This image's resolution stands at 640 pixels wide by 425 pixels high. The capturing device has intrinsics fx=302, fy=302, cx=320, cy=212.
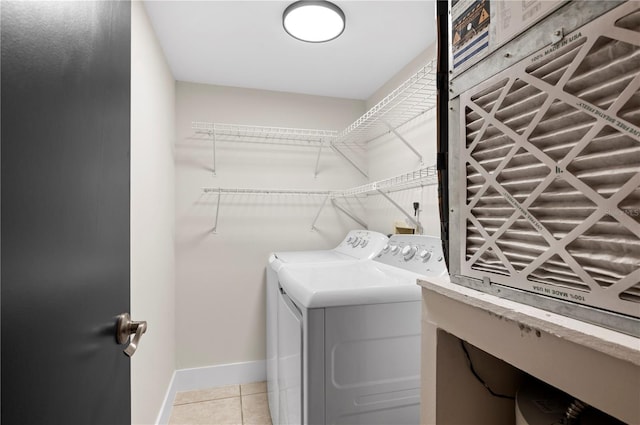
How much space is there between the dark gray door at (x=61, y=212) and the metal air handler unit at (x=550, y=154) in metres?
0.77

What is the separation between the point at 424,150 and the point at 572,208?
160 cm

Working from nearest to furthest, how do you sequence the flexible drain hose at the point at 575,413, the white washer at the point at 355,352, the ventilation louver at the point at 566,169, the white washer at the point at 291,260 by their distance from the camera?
the ventilation louver at the point at 566,169, the flexible drain hose at the point at 575,413, the white washer at the point at 355,352, the white washer at the point at 291,260

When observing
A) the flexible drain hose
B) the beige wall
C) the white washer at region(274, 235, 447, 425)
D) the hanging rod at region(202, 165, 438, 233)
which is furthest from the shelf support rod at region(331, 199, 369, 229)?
the flexible drain hose

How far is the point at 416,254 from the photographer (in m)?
1.62

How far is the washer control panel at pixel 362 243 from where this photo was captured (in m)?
2.10

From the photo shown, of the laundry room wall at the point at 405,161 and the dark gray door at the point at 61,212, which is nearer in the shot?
the dark gray door at the point at 61,212

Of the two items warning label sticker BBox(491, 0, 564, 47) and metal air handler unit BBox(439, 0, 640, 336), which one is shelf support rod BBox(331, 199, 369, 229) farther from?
warning label sticker BBox(491, 0, 564, 47)

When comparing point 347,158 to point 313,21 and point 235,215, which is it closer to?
point 235,215

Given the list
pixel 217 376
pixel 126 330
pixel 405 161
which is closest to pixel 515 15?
pixel 126 330

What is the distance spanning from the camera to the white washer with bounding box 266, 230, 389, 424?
1.89 meters

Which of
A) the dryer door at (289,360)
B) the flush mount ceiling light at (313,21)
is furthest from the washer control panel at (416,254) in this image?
the flush mount ceiling light at (313,21)

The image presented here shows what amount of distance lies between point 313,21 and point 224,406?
2589 mm

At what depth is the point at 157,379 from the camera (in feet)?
5.98

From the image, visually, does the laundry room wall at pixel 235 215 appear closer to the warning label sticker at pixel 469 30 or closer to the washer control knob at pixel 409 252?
the washer control knob at pixel 409 252
